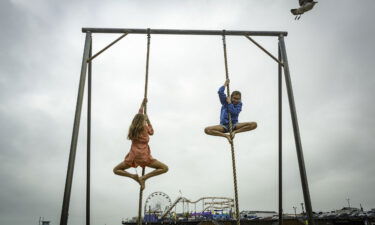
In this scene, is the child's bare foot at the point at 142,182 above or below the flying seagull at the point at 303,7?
below

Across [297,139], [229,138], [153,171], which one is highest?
[229,138]

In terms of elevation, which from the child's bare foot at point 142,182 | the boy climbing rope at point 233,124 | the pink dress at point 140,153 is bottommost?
the child's bare foot at point 142,182

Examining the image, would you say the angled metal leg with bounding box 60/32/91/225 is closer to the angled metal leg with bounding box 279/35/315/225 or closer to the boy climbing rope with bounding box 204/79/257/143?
the boy climbing rope with bounding box 204/79/257/143

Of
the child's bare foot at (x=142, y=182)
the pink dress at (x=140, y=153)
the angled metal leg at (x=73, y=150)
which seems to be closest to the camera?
the angled metal leg at (x=73, y=150)

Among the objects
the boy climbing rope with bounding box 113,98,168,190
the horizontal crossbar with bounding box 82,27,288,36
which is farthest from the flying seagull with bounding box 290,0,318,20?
the boy climbing rope with bounding box 113,98,168,190

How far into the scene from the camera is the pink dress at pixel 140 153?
181 inches

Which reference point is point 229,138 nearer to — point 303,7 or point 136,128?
point 136,128

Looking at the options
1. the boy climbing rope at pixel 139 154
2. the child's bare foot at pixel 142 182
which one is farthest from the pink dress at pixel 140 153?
the child's bare foot at pixel 142 182

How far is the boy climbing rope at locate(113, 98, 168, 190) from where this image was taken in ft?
15.1

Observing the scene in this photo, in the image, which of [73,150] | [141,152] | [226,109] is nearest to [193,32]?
[226,109]

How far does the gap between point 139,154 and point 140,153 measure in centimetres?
2

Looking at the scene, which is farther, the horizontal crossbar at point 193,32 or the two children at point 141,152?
the horizontal crossbar at point 193,32

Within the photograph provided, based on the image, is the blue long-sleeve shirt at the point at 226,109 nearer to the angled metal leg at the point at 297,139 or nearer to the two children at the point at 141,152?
the two children at the point at 141,152

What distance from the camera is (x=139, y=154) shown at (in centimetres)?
460
